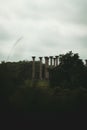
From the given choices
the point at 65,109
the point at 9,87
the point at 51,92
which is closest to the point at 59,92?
the point at 51,92

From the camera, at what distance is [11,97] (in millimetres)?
5004

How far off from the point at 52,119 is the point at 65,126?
0.23 meters

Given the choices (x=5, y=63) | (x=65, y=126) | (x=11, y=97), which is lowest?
(x=65, y=126)

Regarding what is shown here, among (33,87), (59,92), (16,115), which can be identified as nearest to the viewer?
(16,115)

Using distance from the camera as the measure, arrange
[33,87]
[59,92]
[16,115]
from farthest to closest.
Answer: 1. [59,92]
2. [33,87]
3. [16,115]

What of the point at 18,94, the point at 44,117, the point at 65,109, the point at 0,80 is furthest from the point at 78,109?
the point at 0,80

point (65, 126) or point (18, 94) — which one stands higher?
point (18, 94)

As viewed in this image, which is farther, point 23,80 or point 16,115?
point 23,80

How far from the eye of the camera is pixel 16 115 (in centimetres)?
495

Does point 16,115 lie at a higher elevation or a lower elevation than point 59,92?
lower

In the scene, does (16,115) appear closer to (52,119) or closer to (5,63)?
(52,119)

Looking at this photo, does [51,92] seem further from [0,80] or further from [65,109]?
[0,80]

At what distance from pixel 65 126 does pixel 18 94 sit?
880 mm

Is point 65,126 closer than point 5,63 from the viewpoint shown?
Yes
